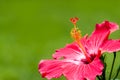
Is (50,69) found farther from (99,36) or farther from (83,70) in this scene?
(99,36)

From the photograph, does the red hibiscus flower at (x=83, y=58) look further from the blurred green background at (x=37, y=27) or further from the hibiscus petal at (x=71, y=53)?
the blurred green background at (x=37, y=27)

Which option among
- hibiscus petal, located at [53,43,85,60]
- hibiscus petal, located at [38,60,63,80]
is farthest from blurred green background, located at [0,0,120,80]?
hibiscus petal, located at [38,60,63,80]

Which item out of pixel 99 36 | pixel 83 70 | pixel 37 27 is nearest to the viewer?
pixel 83 70

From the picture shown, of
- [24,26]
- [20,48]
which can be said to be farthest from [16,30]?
[20,48]

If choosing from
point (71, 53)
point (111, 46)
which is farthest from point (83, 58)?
point (111, 46)

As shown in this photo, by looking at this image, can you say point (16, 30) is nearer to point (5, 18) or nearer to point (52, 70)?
point (5, 18)

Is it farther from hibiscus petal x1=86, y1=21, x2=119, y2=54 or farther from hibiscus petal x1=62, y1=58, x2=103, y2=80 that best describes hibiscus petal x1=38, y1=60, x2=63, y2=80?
hibiscus petal x1=86, y1=21, x2=119, y2=54
